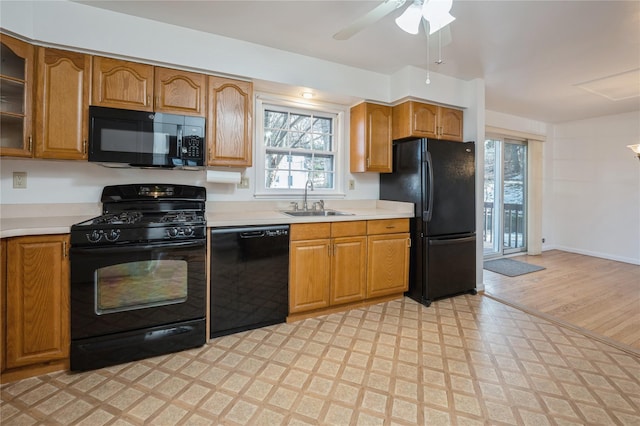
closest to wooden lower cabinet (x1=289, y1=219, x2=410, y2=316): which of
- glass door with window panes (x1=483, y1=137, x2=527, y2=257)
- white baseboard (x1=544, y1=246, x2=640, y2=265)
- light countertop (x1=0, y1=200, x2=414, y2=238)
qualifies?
light countertop (x1=0, y1=200, x2=414, y2=238)

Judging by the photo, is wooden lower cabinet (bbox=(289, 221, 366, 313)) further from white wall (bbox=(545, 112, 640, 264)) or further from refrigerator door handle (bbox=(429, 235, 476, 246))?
white wall (bbox=(545, 112, 640, 264))

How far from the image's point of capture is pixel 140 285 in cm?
197

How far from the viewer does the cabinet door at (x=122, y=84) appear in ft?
6.94

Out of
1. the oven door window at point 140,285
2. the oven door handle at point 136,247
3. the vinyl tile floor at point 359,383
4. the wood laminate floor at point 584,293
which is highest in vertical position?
the oven door handle at point 136,247

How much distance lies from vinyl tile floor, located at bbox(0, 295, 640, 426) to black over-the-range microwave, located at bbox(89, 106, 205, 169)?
142 cm

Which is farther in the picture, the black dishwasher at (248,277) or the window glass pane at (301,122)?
the window glass pane at (301,122)

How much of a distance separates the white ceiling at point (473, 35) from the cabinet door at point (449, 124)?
1.27 ft

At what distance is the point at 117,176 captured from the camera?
240 centimetres

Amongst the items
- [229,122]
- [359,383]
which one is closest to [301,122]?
[229,122]

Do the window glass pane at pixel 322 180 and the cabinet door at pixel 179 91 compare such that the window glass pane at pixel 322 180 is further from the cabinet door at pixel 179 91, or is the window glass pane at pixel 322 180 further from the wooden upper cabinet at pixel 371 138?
the cabinet door at pixel 179 91

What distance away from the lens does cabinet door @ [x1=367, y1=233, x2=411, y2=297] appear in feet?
9.32

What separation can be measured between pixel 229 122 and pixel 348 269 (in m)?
1.67

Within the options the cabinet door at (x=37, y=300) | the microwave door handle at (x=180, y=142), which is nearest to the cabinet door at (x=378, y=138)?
the microwave door handle at (x=180, y=142)

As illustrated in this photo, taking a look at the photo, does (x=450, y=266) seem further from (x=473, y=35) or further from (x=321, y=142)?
(x=473, y=35)
